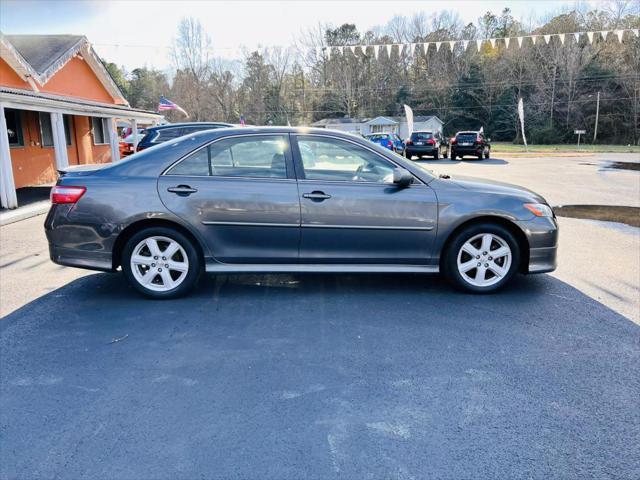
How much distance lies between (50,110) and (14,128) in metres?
2.01

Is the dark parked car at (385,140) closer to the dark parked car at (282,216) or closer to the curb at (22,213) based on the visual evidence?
the curb at (22,213)

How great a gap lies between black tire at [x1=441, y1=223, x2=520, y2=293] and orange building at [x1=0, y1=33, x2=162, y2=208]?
32.1ft

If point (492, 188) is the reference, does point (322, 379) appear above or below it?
below

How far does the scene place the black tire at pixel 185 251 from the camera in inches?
188

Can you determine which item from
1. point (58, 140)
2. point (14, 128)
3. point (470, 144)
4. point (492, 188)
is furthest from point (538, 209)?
point (470, 144)

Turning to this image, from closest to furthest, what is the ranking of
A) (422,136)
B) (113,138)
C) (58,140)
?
(58,140) → (113,138) → (422,136)

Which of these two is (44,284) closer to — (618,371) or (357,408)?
(357,408)

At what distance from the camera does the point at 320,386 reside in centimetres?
320

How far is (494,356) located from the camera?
11.9 ft

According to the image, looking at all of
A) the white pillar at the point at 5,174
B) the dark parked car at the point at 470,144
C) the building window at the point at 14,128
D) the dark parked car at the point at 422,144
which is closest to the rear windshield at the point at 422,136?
the dark parked car at the point at 422,144

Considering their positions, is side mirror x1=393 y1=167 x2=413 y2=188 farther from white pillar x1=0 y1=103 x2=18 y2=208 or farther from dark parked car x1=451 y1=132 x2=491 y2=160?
dark parked car x1=451 y1=132 x2=491 y2=160

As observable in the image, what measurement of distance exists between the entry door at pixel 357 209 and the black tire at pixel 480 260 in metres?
0.22

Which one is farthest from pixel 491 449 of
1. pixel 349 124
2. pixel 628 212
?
pixel 349 124

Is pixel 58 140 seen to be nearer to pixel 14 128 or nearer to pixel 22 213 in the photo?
pixel 14 128
